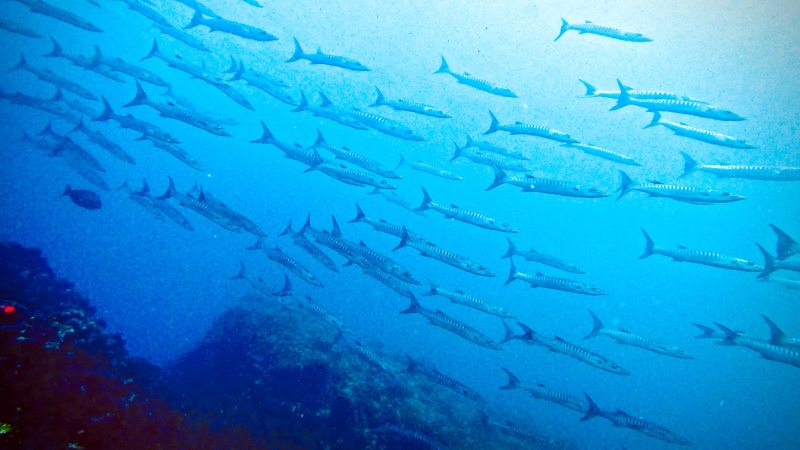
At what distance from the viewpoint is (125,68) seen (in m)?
14.9

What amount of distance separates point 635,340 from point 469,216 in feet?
19.7

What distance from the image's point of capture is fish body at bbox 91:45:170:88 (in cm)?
1427

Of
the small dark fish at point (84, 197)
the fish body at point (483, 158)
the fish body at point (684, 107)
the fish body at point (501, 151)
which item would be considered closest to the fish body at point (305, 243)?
the small dark fish at point (84, 197)

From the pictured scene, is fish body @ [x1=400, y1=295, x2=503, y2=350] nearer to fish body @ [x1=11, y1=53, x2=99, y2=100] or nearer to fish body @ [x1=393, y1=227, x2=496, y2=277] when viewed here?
fish body @ [x1=393, y1=227, x2=496, y2=277]

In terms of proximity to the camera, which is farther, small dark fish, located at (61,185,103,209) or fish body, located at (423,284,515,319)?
fish body, located at (423,284,515,319)

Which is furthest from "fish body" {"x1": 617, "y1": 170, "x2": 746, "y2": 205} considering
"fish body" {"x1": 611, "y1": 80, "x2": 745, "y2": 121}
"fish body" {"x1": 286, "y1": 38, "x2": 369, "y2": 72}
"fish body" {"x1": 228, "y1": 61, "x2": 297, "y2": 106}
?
"fish body" {"x1": 228, "y1": 61, "x2": 297, "y2": 106}

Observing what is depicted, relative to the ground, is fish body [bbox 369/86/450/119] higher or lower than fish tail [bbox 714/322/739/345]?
higher

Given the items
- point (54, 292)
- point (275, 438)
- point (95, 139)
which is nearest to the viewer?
point (275, 438)

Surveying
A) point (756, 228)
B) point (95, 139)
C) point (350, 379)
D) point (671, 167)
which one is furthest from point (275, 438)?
point (756, 228)

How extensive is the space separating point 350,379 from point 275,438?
7.86 ft

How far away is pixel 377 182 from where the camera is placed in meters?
9.66

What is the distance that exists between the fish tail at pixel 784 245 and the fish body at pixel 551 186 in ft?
13.9

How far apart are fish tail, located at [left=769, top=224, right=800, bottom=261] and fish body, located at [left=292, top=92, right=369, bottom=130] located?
36.1 ft

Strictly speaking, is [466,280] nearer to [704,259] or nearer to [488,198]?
[704,259]
